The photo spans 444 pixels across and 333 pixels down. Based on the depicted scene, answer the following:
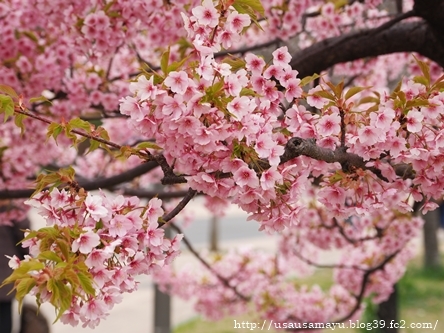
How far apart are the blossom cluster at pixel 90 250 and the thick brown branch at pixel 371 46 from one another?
1.34 m

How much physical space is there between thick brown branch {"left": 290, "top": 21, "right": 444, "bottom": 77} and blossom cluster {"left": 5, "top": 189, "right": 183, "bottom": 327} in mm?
1344

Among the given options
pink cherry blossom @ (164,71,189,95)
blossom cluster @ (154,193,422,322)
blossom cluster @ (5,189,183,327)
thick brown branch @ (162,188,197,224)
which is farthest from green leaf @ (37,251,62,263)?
blossom cluster @ (154,193,422,322)

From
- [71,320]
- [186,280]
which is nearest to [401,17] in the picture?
[71,320]

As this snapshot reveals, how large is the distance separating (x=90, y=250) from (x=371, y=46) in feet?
5.36

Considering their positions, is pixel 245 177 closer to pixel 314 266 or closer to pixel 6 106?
pixel 6 106

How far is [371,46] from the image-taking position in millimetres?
2395

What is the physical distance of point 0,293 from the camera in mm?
4082

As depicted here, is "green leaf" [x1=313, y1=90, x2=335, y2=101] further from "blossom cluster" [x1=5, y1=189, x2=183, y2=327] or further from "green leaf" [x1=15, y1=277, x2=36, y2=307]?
"green leaf" [x1=15, y1=277, x2=36, y2=307]

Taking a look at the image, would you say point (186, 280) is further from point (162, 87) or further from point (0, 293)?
point (162, 87)

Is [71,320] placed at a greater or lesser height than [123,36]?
lesser

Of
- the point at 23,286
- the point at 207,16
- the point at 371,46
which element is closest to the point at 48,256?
the point at 23,286

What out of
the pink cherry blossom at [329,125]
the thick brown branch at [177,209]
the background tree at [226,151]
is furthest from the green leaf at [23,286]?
the pink cherry blossom at [329,125]

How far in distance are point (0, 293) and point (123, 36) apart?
2.39m

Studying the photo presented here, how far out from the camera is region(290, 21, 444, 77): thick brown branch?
7.50ft
